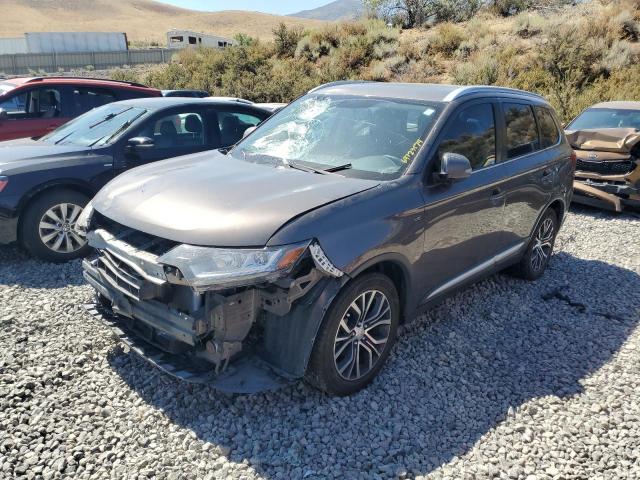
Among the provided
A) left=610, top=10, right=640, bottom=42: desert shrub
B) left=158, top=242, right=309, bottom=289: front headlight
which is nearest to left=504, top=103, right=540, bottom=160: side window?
left=158, top=242, right=309, bottom=289: front headlight

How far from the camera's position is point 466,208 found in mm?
3912

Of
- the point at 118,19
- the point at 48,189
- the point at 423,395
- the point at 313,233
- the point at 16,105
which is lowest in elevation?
the point at 423,395

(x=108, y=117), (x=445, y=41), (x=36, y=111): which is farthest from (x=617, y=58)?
(x=36, y=111)

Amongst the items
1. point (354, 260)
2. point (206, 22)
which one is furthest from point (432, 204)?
point (206, 22)

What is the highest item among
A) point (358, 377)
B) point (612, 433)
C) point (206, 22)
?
point (206, 22)

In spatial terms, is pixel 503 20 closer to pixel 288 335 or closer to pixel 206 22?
pixel 288 335

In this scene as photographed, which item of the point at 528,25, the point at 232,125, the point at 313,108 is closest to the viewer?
the point at 313,108

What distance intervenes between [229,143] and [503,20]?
20.7m

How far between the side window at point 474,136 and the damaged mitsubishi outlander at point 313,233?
Result: 16 millimetres

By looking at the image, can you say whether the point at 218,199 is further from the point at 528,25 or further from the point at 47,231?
the point at 528,25

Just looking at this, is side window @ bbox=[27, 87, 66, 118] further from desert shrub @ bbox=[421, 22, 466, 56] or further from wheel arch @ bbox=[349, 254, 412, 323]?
desert shrub @ bbox=[421, 22, 466, 56]

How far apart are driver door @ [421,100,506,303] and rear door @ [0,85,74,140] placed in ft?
21.0

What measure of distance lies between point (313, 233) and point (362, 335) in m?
0.83

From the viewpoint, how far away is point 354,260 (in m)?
3.01
